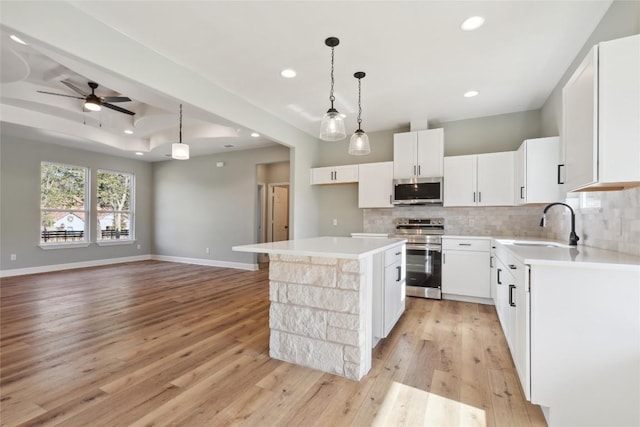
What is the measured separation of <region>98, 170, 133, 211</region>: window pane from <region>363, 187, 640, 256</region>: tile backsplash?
21.2ft

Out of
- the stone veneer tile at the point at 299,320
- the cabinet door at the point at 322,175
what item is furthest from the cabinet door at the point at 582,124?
the cabinet door at the point at 322,175

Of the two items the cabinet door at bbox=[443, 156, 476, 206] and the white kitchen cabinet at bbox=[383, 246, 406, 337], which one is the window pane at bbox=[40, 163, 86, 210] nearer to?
the white kitchen cabinet at bbox=[383, 246, 406, 337]

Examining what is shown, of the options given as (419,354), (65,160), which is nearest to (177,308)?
(419,354)

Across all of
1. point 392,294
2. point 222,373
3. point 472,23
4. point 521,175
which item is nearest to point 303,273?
point 222,373

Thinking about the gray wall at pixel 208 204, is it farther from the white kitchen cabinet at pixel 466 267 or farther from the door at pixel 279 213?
the white kitchen cabinet at pixel 466 267

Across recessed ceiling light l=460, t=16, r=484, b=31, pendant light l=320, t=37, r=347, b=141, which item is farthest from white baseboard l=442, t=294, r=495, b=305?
recessed ceiling light l=460, t=16, r=484, b=31

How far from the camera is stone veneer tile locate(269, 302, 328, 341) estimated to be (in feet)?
7.09

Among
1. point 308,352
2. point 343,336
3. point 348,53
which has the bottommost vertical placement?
point 308,352

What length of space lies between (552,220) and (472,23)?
8.49 ft

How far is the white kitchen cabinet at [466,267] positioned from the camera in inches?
149

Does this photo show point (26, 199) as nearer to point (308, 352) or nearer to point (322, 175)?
point (322, 175)

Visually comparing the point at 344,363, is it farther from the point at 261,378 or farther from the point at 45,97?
the point at 45,97

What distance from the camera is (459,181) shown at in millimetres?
4129

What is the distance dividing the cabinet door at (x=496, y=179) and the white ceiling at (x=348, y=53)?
2.42ft
